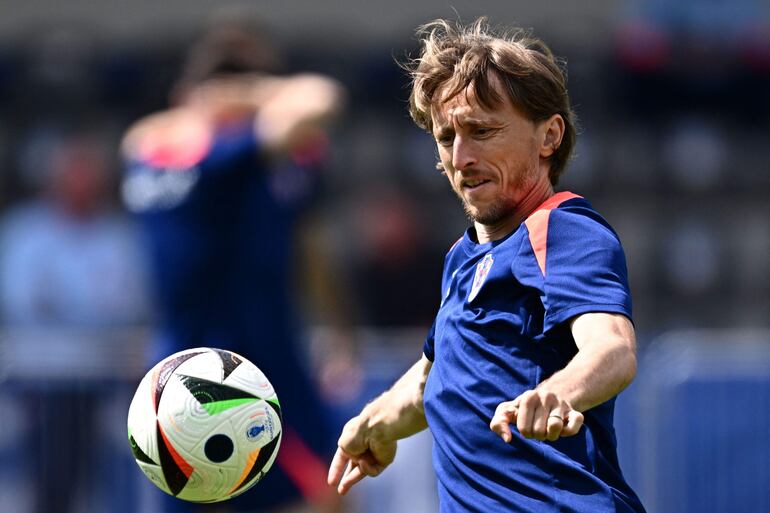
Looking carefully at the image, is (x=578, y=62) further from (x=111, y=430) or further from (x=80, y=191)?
(x=111, y=430)

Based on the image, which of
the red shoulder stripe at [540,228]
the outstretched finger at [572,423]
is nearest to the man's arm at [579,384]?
the outstretched finger at [572,423]

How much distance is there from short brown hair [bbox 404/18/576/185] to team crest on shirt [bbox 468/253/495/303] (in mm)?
368

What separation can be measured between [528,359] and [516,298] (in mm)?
157

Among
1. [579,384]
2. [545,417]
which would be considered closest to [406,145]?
[579,384]

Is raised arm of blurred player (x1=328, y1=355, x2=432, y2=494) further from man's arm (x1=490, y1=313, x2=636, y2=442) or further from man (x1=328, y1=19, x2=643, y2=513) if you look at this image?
man's arm (x1=490, y1=313, x2=636, y2=442)

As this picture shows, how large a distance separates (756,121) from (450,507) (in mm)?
9456

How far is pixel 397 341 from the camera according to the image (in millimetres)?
8859

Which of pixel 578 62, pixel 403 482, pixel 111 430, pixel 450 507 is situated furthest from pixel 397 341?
pixel 450 507

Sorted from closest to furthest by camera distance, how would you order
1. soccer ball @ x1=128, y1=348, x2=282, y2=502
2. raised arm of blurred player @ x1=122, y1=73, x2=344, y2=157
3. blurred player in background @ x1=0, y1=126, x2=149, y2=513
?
1. soccer ball @ x1=128, y1=348, x2=282, y2=502
2. raised arm of blurred player @ x1=122, y1=73, x2=344, y2=157
3. blurred player in background @ x1=0, y1=126, x2=149, y2=513

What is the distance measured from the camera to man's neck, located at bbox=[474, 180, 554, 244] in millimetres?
3646

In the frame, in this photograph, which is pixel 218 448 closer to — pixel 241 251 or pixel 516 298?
pixel 516 298

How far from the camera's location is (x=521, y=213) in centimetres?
365

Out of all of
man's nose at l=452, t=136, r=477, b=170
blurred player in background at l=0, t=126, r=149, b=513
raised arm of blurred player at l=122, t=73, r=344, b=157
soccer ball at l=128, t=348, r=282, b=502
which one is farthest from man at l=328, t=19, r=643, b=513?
blurred player in background at l=0, t=126, r=149, b=513

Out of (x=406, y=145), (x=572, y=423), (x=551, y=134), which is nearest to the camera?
(x=572, y=423)
